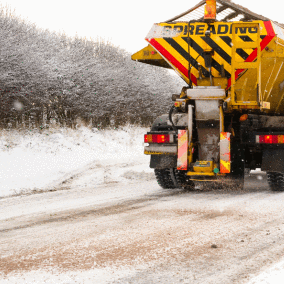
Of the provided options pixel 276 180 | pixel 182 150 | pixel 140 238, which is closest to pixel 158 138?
pixel 182 150

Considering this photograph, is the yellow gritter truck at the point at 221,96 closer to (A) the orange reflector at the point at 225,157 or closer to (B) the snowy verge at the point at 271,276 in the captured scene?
(A) the orange reflector at the point at 225,157

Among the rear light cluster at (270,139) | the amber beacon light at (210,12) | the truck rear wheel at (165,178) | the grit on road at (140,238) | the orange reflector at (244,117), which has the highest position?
the amber beacon light at (210,12)

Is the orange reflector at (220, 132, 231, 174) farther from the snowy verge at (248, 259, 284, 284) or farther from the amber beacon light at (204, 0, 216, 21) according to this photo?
the snowy verge at (248, 259, 284, 284)

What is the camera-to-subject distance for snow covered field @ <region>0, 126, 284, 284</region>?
2739 millimetres

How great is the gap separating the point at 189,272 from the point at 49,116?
1045 cm

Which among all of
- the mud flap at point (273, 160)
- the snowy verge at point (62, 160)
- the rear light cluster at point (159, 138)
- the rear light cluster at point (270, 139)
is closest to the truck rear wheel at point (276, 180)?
the mud flap at point (273, 160)

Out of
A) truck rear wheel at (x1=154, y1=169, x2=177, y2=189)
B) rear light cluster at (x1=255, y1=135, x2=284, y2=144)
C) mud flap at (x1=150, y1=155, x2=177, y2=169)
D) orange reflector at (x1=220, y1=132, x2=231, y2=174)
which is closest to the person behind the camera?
orange reflector at (x1=220, y1=132, x2=231, y2=174)

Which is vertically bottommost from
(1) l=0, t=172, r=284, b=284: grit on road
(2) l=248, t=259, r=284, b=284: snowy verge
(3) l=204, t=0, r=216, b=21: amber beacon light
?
(1) l=0, t=172, r=284, b=284: grit on road

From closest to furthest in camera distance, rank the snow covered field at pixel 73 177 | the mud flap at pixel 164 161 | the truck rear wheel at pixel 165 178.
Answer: the snow covered field at pixel 73 177, the mud flap at pixel 164 161, the truck rear wheel at pixel 165 178

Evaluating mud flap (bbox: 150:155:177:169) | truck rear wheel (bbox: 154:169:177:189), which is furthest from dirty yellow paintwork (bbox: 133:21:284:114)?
truck rear wheel (bbox: 154:169:177:189)

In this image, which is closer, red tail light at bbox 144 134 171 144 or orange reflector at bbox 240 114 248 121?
orange reflector at bbox 240 114 248 121

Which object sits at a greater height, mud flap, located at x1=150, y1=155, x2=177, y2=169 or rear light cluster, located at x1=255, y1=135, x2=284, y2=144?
rear light cluster, located at x1=255, y1=135, x2=284, y2=144

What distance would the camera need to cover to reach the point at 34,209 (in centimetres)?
500

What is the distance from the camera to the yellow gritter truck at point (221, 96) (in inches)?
225
